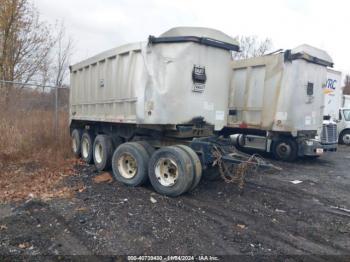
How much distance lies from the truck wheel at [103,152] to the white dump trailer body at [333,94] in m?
10.8

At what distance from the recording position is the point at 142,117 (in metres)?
5.58

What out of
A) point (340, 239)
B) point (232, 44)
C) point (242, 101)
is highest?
point (232, 44)

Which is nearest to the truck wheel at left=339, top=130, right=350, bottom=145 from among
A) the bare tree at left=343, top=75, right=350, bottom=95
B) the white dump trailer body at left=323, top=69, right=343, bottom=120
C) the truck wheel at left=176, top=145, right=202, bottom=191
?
the white dump trailer body at left=323, top=69, right=343, bottom=120

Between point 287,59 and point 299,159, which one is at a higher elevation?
point 287,59

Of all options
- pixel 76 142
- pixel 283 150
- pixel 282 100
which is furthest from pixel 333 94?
pixel 76 142

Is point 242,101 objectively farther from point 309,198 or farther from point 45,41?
point 45,41

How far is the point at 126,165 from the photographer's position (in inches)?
247

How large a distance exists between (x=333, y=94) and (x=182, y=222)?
12.7 meters

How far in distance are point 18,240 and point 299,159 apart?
30.5 ft

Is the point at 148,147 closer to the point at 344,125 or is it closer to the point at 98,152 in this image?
the point at 98,152

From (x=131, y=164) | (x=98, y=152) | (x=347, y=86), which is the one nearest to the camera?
(x=131, y=164)

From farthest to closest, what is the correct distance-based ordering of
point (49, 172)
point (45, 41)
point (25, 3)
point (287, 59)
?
point (45, 41) → point (25, 3) → point (287, 59) → point (49, 172)

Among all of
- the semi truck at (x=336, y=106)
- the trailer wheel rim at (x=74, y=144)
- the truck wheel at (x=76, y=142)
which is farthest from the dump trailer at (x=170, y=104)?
the semi truck at (x=336, y=106)

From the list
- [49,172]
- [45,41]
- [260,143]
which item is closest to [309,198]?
[260,143]
